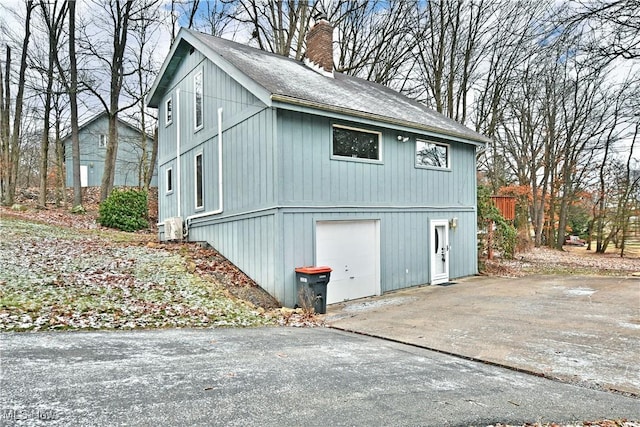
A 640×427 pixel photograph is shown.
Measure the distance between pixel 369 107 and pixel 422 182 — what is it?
2637 mm

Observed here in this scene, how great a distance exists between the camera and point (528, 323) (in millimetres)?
6520

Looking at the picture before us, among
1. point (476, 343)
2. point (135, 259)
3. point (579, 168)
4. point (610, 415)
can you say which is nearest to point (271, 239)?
point (135, 259)

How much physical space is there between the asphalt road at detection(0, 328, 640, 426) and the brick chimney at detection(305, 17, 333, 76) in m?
9.70

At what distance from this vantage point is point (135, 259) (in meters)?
9.67

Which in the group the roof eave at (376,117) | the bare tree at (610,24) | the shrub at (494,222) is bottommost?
the shrub at (494,222)

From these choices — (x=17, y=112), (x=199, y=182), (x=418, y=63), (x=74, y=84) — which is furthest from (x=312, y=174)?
(x=17, y=112)

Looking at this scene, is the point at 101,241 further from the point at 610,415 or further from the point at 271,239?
the point at 610,415

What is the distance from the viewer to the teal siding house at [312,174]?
27.9 ft

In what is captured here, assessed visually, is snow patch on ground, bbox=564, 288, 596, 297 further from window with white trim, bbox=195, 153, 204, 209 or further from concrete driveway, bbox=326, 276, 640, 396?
window with white trim, bbox=195, 153, 204, 209

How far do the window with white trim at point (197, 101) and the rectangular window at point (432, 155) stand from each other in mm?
6207

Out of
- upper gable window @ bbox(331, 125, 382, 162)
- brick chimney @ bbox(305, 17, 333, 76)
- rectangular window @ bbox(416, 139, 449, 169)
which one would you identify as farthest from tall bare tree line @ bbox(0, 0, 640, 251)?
upper gable window @ bbox(331, 125, 382, 162)

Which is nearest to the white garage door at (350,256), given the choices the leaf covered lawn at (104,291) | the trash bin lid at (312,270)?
the trash bin lid at (312,270)

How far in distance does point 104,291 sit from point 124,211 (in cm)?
1126

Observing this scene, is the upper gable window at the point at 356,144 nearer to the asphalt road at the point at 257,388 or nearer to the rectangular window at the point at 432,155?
the rectangular window at the point at 432,155
